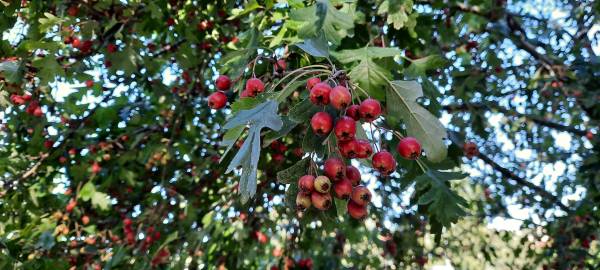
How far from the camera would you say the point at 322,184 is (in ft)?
5.47

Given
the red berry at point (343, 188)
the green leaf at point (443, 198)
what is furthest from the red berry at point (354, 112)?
the green leaf at point (443, 198)

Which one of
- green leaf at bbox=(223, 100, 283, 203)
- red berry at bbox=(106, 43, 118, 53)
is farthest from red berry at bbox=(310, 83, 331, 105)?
red berry at bbox=(106, 43, 118, 53)

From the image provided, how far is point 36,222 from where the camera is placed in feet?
14.1

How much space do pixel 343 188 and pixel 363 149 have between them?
15cm

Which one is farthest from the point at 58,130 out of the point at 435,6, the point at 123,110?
the point at 435,6

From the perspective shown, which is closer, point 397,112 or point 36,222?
point 397,112

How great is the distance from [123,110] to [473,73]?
3167mm

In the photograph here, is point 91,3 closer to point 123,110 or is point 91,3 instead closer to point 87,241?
point 123,110

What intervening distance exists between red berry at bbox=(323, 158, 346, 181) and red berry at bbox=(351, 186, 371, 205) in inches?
4.7

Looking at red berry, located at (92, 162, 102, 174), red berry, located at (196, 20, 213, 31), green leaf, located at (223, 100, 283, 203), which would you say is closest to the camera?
green leaf, located at (223, 100, 283, 203)

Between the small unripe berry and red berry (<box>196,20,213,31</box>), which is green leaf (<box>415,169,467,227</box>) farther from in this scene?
red berry (<box>196,20,213,31</box>)

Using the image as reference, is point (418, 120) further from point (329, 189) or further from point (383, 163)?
point (329, 189)

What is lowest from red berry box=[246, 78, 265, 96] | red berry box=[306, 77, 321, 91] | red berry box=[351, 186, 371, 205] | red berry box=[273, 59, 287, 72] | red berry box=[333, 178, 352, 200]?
red berry box=[351, 186, 371, 205]

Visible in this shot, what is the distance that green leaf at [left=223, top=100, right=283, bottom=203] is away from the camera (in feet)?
5.19
